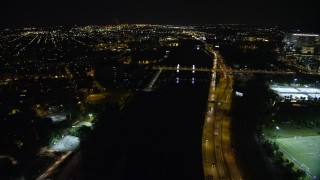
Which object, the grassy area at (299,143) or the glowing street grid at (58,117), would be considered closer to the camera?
the grassy area at (299,143)

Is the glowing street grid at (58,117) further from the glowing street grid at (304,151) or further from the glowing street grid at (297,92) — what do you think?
the glowing street grid at (297,92)

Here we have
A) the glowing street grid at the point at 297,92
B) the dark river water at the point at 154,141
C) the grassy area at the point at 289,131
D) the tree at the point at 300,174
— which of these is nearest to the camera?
the tree at the point at 300,174

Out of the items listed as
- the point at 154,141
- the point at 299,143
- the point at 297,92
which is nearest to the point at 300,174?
the point at 299,143

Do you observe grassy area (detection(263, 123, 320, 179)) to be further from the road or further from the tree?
the road

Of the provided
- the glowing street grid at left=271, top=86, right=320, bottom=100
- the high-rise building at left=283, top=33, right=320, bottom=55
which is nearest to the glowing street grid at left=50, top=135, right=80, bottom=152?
the glowing street grid at left=271, top=86, right=320, bottom=100

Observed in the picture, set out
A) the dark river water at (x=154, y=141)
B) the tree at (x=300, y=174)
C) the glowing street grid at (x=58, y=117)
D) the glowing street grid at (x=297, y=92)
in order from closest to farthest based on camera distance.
→ the tree at (x=300, y=174)
the dark river water at (x=154, y=141)
the glowing street grid at (x=58, y=117)
the glowing street grid at (x=297, y=92)

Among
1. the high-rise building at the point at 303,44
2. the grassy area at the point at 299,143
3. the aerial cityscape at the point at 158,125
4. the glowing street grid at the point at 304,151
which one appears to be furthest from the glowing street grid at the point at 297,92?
the high-rise building at the point at 303,44

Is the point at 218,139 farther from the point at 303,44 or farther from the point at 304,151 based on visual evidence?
the point at 303,44

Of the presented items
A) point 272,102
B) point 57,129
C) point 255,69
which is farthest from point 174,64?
point 57,129
